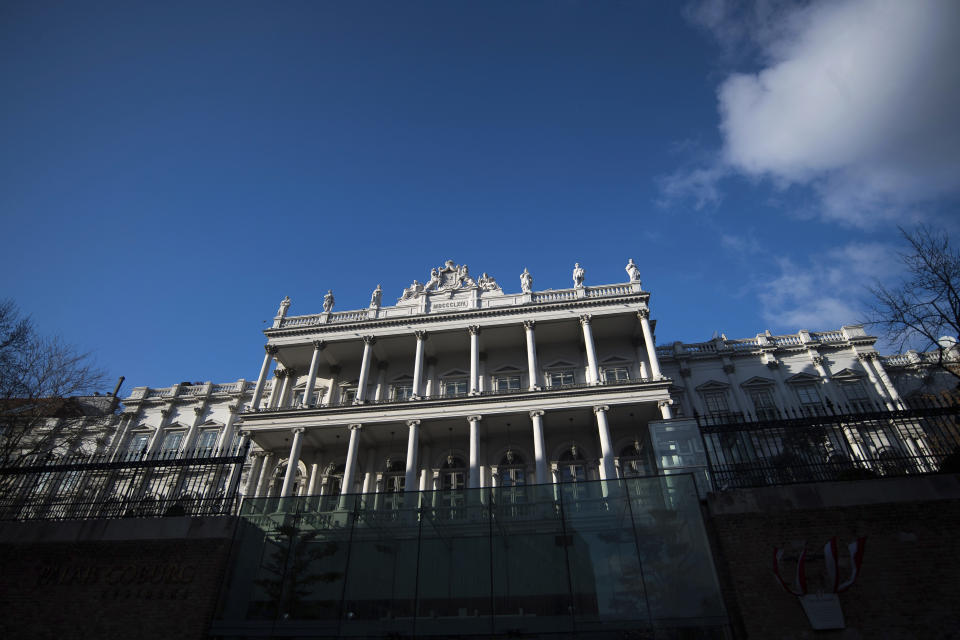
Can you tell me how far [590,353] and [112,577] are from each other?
21.4 meters

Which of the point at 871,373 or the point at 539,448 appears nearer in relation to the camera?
the point at 539,448

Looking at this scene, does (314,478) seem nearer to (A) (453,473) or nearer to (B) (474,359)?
(A) (453,473)

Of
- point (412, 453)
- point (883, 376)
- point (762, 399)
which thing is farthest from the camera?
point (762, 399)

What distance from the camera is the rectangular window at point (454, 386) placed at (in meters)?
29.4

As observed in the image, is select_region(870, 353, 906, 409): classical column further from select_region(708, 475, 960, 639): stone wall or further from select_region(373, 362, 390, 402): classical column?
select_region(373, 362, 390, 402): classical column

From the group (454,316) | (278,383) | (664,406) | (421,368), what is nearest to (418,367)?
(421,368)

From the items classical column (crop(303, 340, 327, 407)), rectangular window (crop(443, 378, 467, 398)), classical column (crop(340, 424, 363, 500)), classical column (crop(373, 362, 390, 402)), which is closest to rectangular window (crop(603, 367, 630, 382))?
rectangular window (crop(443, 378, 467, 398))

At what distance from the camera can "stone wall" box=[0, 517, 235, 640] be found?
1131 centimetres

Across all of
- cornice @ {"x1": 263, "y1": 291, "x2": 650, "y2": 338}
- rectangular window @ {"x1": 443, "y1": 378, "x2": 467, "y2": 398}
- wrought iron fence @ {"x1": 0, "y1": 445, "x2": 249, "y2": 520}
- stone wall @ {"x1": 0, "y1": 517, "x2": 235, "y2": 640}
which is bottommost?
stone wall @ {"x1": 0, "y1": 517, "x2": 235, "y2": 640}

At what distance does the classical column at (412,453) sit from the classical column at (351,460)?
2660 millimetres

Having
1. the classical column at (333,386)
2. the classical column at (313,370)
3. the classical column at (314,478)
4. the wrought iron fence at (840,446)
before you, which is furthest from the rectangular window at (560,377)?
the wrought iron fence at (840,446)

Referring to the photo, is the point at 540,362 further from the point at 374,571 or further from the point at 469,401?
the point at 374,571

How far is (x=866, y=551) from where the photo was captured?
380 inches

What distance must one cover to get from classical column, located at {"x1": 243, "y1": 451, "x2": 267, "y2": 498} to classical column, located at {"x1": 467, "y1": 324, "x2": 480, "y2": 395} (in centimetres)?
1321
